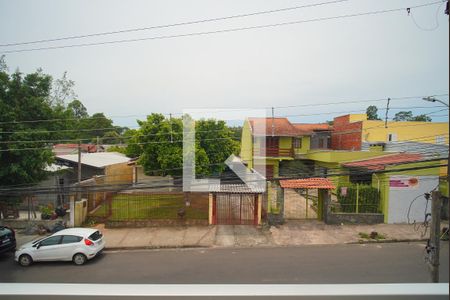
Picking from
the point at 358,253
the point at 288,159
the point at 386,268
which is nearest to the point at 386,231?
the point at 358,253

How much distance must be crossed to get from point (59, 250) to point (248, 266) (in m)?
6.09

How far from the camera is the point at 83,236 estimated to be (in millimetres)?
9648

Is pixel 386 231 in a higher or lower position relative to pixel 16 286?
lower

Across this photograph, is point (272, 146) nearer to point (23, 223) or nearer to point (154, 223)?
point (154, 223)

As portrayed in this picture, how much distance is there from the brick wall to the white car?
18.6m

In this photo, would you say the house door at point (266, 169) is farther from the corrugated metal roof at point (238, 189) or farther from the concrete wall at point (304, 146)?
the corrugated metal roof at point (238, 189)

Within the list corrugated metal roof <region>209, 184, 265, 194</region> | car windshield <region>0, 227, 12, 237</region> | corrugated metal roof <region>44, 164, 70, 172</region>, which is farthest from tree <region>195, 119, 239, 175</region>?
car windshield <region>0, 227, 12, 237</region>

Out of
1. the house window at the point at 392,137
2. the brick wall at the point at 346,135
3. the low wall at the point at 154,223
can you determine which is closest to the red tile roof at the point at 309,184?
the low wall at the point at 154,223

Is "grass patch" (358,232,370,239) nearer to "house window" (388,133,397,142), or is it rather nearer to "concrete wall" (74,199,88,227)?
"concrete wall" (74,199,88,227)

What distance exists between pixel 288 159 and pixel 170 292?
70.1 ft

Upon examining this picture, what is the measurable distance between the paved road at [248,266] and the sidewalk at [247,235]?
53cm

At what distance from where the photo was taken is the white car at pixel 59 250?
9.46 m

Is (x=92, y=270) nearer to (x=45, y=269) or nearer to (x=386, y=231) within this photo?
(x=45, y=269)

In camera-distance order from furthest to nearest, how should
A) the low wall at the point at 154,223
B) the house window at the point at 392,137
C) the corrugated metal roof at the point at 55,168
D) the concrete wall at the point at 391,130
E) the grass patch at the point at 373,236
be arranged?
the house window at the point at 392,137 → the concrete wall at the point at 391,130 → the corrugated metal roof at the point at 55,168 → the low wall at the point at 154,223 → the grass patch at the point at 373,236
